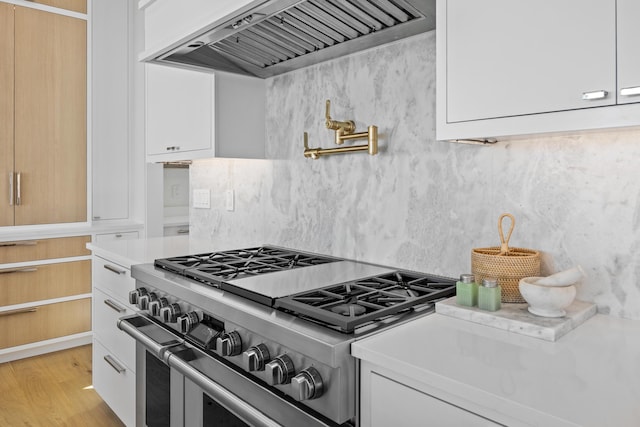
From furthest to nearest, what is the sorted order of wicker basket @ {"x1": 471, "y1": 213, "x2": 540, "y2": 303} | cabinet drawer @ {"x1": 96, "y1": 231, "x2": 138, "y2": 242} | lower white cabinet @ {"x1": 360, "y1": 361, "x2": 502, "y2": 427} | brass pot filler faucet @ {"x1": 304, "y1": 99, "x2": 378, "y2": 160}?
cabinet drawer @ {"x1": 96, "y1": 231, "x2": 138, "y2": 242}
brass pot filler faucet @ {"x1": 304, "y1": 99, "x2": 378, "y2": 160}
wicker basket @ {"x1": 471, "y1": 213, "x2": 540, "y2": 303}
lower white cabinet @ {"x1": 360, "y1": 361, "x2": 502, "y2": 427}

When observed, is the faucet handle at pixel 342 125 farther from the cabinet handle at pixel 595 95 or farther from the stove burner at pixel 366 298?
the cabinet handle at pixel 595 95

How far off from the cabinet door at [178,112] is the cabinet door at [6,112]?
4.17 ft

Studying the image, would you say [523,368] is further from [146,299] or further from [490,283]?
[146,299]

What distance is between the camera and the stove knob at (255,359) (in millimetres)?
1157

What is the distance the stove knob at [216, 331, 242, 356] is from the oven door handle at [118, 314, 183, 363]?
1.07 ft

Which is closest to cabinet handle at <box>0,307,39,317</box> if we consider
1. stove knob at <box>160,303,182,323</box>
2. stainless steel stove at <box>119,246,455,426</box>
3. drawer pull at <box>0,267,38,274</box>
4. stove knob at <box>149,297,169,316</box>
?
drawer pull at <box>0,267,38,274</box>

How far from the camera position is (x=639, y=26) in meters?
0.86

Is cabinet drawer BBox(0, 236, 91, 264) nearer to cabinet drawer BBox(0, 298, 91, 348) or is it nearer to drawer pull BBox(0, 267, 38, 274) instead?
drawer pull BBox(0, 267, 38, 274)

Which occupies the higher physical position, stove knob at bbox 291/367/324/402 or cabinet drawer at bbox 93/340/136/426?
stove knob at bbox 291/367/324/402

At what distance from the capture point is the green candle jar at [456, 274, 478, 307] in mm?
1178

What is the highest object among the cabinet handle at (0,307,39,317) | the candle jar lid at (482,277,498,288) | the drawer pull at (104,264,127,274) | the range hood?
the range hood

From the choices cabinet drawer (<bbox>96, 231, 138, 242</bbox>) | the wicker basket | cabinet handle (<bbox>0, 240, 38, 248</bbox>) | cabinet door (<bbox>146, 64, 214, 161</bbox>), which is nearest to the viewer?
the wicker basket

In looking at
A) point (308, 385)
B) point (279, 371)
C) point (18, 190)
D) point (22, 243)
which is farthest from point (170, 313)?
point (18, 190)

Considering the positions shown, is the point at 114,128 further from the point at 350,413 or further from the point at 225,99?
the point at 350,413
